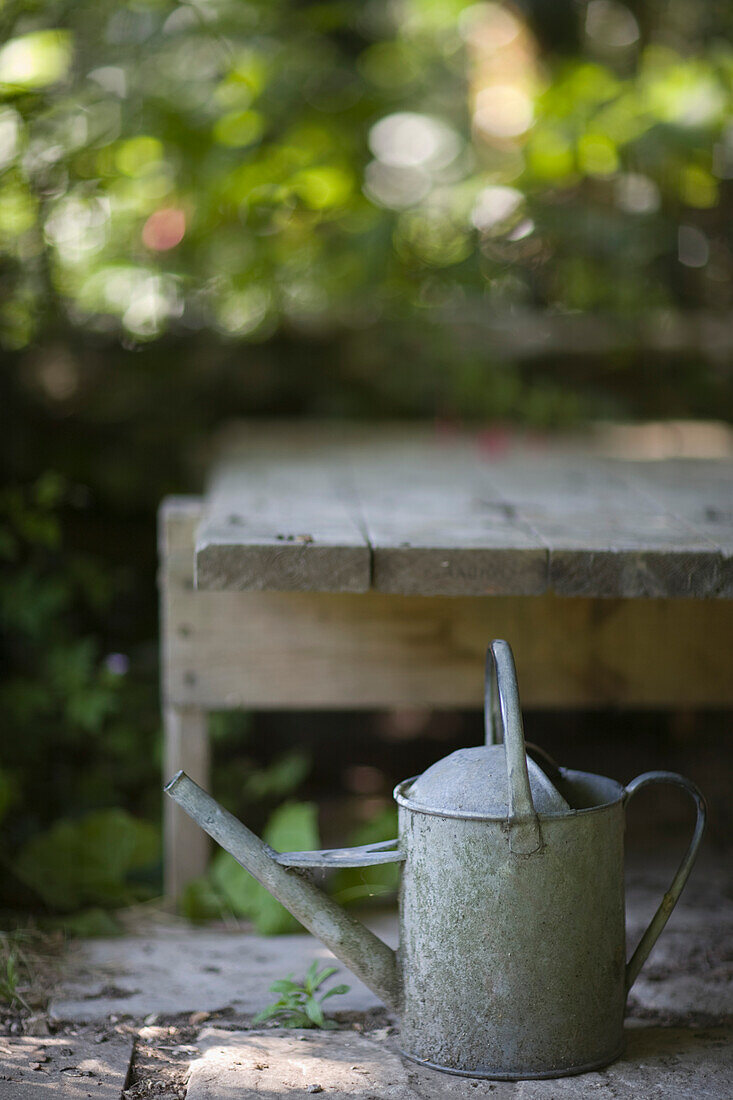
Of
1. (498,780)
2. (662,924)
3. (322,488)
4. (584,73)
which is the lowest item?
(662,924)

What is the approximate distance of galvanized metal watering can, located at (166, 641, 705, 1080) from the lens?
1.56 metres

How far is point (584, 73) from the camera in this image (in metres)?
4.19

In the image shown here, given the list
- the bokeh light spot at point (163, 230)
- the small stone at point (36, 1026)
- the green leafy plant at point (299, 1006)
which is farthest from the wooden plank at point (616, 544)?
the bokeh light spot at point (163, 230)

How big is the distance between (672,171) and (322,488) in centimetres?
261

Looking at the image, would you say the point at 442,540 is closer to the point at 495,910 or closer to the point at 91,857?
the point at 495,910

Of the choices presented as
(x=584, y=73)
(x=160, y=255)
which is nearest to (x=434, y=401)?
(x=160, y=255)

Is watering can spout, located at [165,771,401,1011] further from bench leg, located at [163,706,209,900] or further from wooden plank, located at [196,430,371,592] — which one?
bench leg, located at [163,706,209,900]

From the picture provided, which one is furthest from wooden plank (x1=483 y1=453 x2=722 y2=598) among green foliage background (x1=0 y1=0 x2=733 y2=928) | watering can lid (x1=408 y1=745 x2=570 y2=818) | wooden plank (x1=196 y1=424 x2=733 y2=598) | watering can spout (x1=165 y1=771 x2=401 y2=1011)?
green foliage background (x1=0 y1=0 x2=733 y2=928)

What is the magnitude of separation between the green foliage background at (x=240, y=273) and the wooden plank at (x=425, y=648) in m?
0.38

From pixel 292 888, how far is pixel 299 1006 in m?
0.30

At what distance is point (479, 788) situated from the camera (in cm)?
159

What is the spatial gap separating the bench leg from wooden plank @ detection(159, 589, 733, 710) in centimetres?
4

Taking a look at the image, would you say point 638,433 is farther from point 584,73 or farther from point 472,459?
point 584,73

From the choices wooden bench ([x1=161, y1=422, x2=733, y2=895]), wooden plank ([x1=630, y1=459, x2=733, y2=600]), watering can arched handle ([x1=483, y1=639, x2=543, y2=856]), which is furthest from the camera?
wooden bench ([x1=161, y1=422, x2=733, y2=895])
